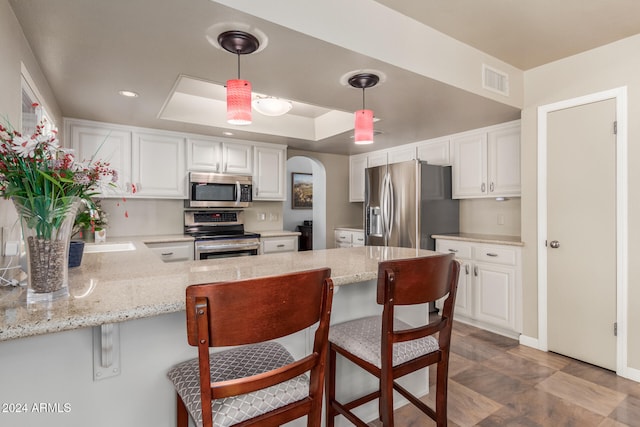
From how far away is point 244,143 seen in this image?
415 centimetres

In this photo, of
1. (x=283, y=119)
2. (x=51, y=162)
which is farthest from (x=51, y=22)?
(x=283, y=119)

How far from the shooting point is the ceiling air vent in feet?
8.39

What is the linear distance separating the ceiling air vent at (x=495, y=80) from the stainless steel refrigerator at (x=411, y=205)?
41.6 inches

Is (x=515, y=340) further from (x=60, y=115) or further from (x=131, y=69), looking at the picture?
(x=60, y=115)

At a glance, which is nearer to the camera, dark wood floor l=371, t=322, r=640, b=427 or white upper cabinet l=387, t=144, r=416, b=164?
dark wood floor l=371, t=322, r=640, b=427

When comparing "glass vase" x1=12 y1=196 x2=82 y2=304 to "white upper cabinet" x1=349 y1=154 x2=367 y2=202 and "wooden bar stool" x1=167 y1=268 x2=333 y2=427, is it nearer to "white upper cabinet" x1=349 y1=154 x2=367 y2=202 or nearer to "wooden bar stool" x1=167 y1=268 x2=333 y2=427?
"wooden bar stool" x1=167 y1=268 x2=333 y2=427

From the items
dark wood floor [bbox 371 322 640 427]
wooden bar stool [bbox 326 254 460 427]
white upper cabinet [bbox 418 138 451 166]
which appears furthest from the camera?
white upper cabinet [bbox 418 138 451 166]

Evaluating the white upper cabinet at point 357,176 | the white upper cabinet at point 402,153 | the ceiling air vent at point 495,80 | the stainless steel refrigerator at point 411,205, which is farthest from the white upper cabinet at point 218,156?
the ceiling air vent at point 495,80

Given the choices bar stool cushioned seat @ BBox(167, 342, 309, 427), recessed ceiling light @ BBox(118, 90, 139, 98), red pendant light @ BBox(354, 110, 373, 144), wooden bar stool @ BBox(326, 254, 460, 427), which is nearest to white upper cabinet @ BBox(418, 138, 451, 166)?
red pendant light @ BBox(354, 110, 373, 144)

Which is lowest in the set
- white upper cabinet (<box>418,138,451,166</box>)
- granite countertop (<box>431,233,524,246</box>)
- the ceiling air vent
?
granite countertop (<box>431,233,524,246</box>)

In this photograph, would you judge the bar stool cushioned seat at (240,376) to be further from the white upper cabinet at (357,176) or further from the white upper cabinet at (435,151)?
the white upper cabinet at (357,176)

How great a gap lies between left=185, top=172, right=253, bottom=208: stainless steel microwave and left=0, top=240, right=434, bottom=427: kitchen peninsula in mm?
2403

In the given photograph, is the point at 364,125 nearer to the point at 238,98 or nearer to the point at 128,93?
the point at 238,98

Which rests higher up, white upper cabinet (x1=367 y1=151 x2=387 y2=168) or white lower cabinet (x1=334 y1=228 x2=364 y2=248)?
white upper cabinet (x1=367 y1=151 x2=387 y2=168)
